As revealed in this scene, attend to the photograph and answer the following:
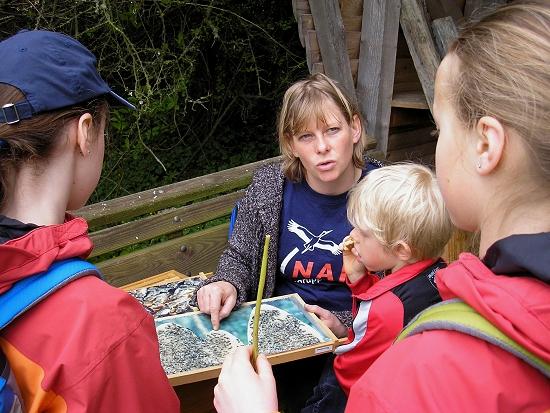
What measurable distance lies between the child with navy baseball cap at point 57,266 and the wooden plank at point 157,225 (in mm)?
1564

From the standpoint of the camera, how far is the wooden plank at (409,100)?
14.1 feet

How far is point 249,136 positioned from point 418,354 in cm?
763

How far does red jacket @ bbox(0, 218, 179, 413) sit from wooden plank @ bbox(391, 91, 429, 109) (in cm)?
342

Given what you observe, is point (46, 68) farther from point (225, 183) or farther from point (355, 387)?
point (225, 183)

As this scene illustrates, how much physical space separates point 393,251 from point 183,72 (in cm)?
520

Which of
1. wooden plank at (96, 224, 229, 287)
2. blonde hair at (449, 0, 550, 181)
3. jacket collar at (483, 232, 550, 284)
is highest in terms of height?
blonde hair at (449, 0, 550, 181)

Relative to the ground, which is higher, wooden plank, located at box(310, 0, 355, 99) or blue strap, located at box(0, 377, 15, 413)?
wooden plank, located at box(310, 0, 355, 99)

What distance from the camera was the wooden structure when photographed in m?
4.26

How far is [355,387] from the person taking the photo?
1.03 meters

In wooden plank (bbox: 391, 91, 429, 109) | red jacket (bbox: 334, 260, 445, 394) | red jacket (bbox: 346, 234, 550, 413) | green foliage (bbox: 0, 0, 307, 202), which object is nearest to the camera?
red jacket (bbox: 346, 234, 550, 413)

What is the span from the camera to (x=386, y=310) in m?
1.86

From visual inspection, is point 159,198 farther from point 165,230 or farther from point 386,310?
point 386,310

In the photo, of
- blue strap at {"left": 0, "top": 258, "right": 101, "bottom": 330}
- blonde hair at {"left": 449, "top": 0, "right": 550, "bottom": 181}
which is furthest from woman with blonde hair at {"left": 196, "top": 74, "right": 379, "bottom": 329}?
blonde hair at {"left": 449, "top": 0, "right": 550, "bottom": 181}

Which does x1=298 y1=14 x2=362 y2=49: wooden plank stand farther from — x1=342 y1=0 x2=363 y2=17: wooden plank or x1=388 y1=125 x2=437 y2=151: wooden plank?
x1=388 y1=125 x2=437 y2=151: wooden plank
